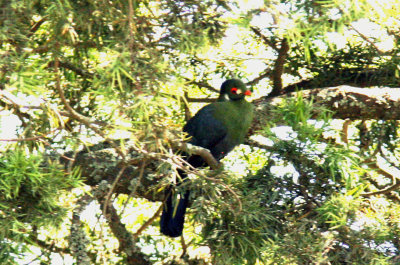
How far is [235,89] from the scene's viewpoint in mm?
3135

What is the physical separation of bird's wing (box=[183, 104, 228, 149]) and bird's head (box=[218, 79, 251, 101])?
0.12m

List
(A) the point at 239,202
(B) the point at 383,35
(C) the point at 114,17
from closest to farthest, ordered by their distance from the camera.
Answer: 1. (C) the point at 114,17
2. (A) the point at 239,202
3. (B) the point at 383,35

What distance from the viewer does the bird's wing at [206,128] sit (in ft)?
10.2

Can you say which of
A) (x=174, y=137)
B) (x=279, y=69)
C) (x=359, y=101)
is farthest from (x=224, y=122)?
(x=174, y=137)

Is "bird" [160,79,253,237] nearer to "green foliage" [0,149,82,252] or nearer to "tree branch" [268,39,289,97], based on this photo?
"tree branch" [268,39,289,97]

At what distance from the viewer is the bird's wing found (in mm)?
3098

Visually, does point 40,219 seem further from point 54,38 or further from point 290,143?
point 290,143

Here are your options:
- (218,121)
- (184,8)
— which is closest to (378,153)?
(218,121)

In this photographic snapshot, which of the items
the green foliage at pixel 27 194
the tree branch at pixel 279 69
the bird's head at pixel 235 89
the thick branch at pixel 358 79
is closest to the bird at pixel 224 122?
the bird's head at pixel 235 89

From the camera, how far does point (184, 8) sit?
2184mm

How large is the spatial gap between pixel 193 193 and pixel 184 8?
28.1 inches

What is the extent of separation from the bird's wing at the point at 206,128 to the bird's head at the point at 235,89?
12 cm

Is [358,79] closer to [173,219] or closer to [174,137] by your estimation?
[173,219]

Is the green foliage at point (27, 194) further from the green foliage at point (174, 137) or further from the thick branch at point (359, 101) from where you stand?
the thick branch at point (359, 101)
